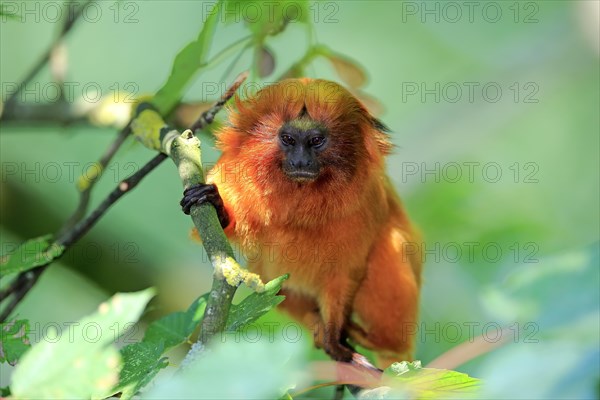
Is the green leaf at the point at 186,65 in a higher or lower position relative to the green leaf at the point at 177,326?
higher

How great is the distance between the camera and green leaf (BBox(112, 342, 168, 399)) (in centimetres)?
181

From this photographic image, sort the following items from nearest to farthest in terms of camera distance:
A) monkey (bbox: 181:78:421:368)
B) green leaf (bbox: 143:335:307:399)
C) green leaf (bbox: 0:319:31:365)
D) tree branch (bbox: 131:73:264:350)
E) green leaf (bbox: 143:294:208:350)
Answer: green leaf (bbox: 143:335:307:399) < tree branch (bbox: 131:73:264:350) < green leaf (bbox: 0:319:31:365) < green leaf (bbox: 143:294:208:350) < monkey (bbox: 181:78:421:368)

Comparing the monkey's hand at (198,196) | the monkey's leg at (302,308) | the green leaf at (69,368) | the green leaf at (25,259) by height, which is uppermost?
the monkey's hand at (198,196)

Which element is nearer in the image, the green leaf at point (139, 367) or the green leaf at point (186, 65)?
the green leaf at point (139, 367)

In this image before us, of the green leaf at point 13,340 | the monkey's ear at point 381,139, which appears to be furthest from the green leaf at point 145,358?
the monkey's ear at point 381,139

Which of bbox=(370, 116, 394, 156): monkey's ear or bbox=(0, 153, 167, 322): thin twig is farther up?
bbox=(370, 116, 394, 156): monkey's ear

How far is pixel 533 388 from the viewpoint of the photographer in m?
1.16

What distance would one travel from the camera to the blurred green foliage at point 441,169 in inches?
49.1

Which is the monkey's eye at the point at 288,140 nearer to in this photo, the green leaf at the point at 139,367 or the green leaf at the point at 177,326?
the green leaf at the point at 177,326

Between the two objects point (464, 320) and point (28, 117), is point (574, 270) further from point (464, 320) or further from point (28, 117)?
point (464, 320)

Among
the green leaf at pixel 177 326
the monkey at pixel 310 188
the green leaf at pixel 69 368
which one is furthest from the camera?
the monkey at pixel 310 188

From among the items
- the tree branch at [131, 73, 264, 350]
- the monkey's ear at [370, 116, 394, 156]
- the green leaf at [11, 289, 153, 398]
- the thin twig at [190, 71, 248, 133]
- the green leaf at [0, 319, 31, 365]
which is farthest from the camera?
the monkey's ear at [370, 116, 394, 156]

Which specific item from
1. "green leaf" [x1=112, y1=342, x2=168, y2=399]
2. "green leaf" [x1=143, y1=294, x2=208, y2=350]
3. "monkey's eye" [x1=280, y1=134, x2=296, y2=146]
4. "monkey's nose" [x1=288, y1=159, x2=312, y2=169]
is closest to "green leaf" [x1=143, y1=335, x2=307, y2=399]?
"green leaf" [x1=112, y1=342, x2=168, y2=399]

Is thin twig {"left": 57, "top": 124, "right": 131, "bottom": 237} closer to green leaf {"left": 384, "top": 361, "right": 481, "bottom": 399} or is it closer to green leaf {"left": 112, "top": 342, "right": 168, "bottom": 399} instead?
green leaf {"left": 112, "top": 342, "right": 168, "bottom": 399}
